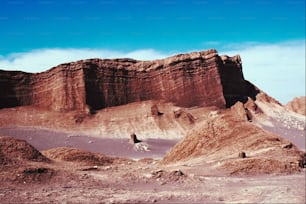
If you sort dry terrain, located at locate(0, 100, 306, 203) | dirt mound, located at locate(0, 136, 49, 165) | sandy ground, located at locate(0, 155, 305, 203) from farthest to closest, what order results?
1. dirt mound, located at locate(0, 136, 49, 165)
2. dry terrain, located at locate(0, 100, 306, 203)
3. sandy ground, located at locate(0, 155, 305, 203)

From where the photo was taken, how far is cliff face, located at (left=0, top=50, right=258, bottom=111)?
225 feet

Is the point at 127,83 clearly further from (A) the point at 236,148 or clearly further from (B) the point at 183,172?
(B) the point at 183,172

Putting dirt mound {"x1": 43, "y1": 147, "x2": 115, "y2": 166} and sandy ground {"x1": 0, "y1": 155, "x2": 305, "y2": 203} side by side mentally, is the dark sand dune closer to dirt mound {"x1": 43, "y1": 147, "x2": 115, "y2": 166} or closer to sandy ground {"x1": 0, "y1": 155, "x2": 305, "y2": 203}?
dirt mound {"x1": 43, "y1": 147, "x2": 115, "y2": 166}

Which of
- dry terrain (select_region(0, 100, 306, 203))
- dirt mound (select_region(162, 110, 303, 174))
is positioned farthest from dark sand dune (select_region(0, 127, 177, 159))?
dirt mound (select_region(162, 110, 303, 174))

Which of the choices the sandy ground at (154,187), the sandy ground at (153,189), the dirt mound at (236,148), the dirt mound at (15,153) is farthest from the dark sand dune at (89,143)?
the sandy ground at (153,189)

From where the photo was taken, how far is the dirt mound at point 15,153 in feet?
59.9

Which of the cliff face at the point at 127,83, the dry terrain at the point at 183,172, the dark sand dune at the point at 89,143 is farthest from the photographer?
the cliff face at the point at 127,83

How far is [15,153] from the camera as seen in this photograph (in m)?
19.4

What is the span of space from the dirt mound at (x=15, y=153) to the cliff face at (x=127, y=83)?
152 feet

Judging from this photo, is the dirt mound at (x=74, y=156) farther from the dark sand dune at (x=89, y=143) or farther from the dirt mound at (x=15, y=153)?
the dark sand dune at (x=89, y=143)

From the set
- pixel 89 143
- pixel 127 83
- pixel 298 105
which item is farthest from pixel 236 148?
pixel 298 105

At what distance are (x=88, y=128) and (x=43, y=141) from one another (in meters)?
8.91

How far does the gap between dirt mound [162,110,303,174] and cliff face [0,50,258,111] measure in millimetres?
41816

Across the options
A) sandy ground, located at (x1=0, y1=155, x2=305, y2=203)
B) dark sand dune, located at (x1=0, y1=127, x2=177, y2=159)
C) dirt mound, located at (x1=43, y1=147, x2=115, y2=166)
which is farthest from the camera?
dark sand dune, located at (x1=0, y1=127, x2=177, y2=159)
